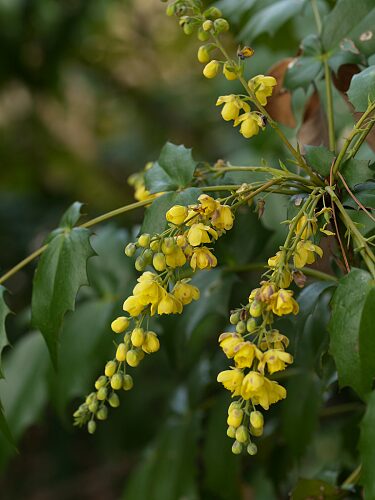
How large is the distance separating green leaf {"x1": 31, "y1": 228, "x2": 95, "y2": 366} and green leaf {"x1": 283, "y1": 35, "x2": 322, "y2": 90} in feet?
1.23

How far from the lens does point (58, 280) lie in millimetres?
904

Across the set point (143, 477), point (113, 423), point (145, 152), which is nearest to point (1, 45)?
point (145, 152)

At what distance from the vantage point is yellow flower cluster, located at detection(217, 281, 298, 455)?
2.26 ft

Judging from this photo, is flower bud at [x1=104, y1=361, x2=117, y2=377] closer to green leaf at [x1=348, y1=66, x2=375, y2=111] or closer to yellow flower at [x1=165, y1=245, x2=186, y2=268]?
yellow flower at [x1=165, y1=245, x2=186, y2=268]

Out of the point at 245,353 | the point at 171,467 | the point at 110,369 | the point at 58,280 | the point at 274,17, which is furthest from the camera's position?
the point at 171,467

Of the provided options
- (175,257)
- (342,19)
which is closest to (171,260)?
(175,257)

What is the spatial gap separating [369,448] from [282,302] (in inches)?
6.9

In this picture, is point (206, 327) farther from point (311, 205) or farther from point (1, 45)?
point (1, 45)

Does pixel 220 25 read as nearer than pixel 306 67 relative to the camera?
Yes

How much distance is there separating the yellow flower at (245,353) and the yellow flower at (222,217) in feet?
0.41

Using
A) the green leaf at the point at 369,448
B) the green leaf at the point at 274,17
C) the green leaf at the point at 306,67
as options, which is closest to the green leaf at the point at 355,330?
the green leaf at the point at 369,448

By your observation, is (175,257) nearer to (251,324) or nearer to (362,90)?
(251,324)

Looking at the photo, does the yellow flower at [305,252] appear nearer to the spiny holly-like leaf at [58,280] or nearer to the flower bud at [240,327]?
the flower bud at [240,327]

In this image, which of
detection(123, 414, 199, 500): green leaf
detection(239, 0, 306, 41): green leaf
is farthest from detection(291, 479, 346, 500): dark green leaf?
detection(239, 0, 306, 41): green leaf
